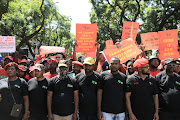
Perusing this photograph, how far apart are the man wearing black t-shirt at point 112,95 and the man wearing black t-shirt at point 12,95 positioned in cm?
159

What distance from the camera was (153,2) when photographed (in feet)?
63.9

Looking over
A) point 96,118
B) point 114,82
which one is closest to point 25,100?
point 96,118

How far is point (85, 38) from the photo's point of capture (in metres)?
6.02

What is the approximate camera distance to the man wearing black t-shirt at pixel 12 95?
3.72 metres

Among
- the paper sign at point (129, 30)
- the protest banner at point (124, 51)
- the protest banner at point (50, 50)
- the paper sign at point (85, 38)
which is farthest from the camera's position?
the protest banner at point (50, 50)

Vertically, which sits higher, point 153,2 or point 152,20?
point 153,2

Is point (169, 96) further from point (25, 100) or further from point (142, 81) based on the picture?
point (25, 100)

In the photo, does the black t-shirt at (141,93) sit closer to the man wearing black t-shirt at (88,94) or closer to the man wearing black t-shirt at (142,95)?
the man wearing black t-shirt at (142,95)

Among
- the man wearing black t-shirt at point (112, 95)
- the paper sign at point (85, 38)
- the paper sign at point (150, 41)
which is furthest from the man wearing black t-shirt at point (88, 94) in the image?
the paper sign at point (150, 41)

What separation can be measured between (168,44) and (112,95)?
13.1ft

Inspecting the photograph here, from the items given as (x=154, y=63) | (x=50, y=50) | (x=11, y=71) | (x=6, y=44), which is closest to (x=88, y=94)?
(x=11, y=71)

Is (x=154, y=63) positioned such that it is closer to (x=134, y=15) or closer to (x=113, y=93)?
A: (x=113, y=93)

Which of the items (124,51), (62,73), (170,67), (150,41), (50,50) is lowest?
(62,73)

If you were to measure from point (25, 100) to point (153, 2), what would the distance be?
19.1 meters
